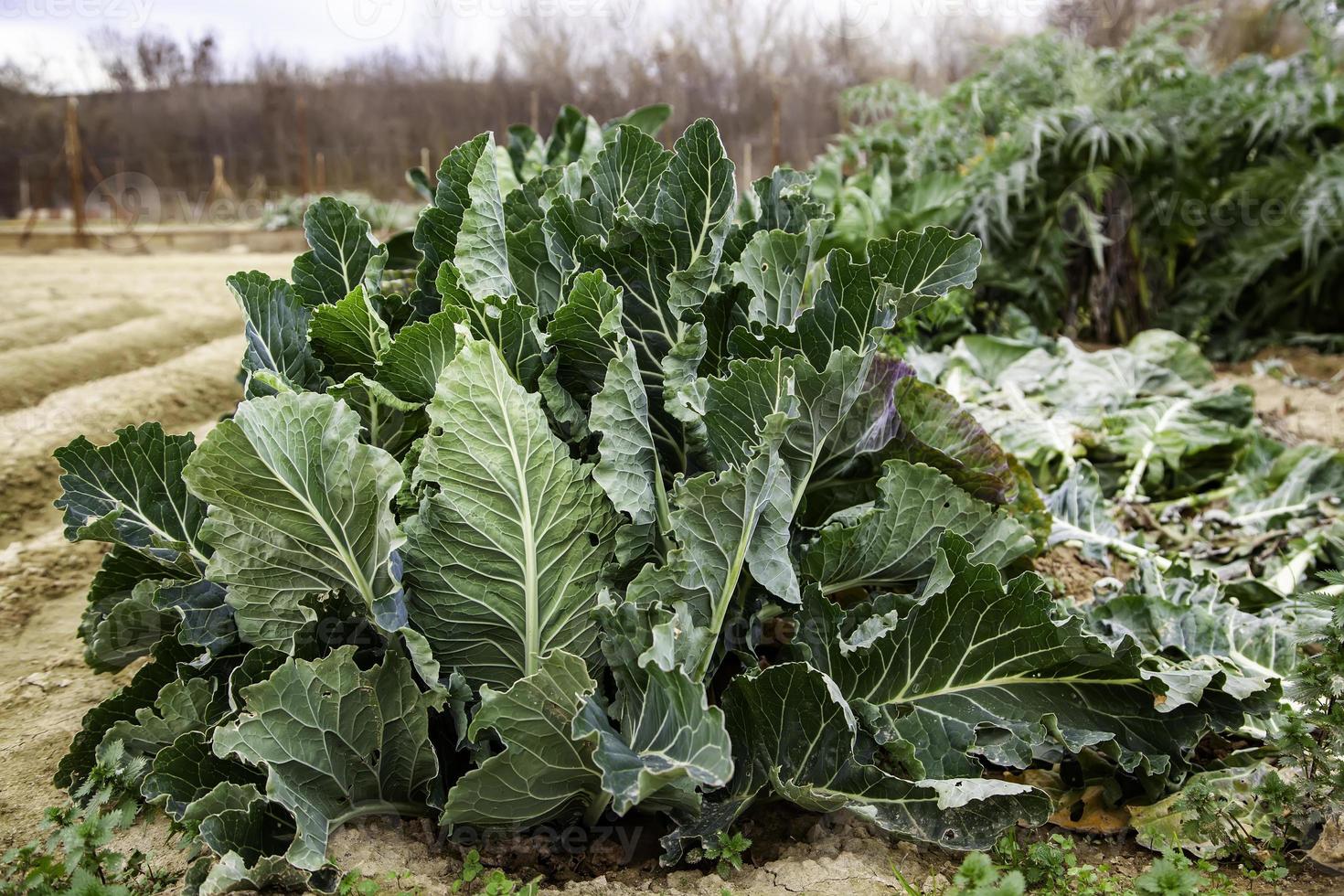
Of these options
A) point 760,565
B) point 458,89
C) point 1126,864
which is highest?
point 458,89

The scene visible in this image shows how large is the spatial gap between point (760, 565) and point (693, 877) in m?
0.51

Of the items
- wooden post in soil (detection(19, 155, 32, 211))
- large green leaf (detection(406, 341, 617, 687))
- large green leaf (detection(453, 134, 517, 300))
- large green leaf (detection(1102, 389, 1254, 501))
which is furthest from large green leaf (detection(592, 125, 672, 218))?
wooden post in soil (detection(19, 155, 32, 211))

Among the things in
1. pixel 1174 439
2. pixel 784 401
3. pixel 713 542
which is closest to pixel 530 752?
pixel 713 542

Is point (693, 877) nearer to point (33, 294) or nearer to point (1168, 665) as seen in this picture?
point (1168, 665)

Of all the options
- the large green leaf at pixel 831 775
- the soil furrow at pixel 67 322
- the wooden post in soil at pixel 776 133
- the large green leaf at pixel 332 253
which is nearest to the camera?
the large green leaf at pixel 831 775

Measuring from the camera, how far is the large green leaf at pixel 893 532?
1709 millimetres

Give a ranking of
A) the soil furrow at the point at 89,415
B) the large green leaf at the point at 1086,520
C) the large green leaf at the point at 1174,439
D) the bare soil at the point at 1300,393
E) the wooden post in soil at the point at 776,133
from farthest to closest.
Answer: the wooden post in soil at the point at 776,133 → the bare soil at the point at 1300,393 → the soil furrow at the point at 89,415 → the large green leaf at the point at 1174,439 → the large green leaf at the point at 1086,520

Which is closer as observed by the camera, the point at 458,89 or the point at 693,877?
the point at 693,877

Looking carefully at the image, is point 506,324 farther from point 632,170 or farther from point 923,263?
point 923,263

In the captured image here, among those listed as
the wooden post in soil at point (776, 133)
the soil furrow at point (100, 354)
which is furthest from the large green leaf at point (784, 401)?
the wooden post in soil at point (776, 133)

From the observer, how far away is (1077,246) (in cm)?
523

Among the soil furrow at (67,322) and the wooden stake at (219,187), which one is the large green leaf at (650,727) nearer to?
the soil furrow at (67,322)

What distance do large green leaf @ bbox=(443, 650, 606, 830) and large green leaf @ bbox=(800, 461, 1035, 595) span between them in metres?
0.53

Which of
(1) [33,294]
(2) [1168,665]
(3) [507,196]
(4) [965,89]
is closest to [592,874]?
(2) [1168,665]
